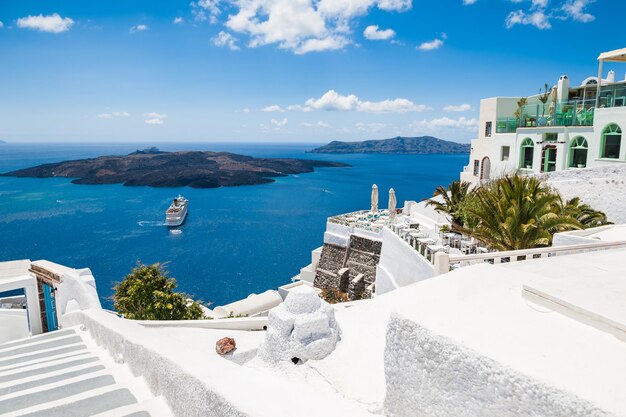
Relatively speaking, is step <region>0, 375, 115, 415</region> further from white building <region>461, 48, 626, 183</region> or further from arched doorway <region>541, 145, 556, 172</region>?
arched doorway <region>541, 145, 556, 172</region>

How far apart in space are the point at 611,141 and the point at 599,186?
4201 mm

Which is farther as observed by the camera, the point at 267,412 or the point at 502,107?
the point at 502,107

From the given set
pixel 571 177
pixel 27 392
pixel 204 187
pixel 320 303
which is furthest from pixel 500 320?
pixel 204 187

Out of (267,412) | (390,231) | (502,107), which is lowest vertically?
(390,231)

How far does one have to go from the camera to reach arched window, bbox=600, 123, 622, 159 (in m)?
18.2

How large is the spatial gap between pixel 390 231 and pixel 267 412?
16280 mm

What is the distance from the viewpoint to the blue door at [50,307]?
13258 millimetres

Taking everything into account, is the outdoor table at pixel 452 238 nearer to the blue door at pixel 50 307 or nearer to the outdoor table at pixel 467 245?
the outdoor table at pixel 467 245

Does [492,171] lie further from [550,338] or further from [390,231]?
[550,338]

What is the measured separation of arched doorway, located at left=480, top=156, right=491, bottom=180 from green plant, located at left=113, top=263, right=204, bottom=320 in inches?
843

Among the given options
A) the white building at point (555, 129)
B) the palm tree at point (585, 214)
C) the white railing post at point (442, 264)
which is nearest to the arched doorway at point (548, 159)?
the white building at point (555, 129)

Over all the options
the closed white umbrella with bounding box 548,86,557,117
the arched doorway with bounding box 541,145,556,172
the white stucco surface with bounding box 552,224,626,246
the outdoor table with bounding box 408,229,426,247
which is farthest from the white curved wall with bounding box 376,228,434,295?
the closed white umbrella with bounding box 548,86,557,117

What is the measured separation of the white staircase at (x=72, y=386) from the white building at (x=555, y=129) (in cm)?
2015

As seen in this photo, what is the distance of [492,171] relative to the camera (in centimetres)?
2570
